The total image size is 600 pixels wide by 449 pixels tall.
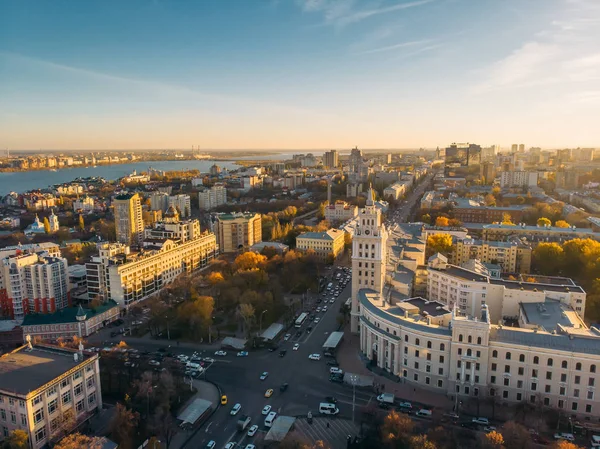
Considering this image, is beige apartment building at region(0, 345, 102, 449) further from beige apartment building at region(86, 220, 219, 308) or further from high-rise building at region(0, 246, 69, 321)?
beige apartment building at region(86, 220, 219, 308)

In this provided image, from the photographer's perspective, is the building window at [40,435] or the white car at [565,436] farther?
the white car at [565,436]

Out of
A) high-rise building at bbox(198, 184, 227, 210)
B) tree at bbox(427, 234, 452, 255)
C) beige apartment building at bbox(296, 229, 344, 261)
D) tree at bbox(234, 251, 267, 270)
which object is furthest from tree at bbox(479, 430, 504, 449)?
high-rise building at bbox(198, 184, 227, 210)

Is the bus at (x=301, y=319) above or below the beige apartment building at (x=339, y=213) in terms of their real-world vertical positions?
below

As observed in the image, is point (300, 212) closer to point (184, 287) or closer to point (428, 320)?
point (184, 287)

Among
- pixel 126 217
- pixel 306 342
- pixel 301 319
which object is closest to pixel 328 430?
pixel 306 342

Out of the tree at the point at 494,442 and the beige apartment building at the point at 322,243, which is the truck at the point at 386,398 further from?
the beige apartment building at the point at 322,243

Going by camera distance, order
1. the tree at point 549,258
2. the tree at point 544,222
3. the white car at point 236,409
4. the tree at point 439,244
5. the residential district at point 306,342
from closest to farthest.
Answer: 1. the residential district at point 306,342
2. the white car at point 236,409
3. the tree at point 549,258
4. the tree at point 439,244
5. the tree at point 544,222

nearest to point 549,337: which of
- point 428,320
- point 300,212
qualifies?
point 428,320

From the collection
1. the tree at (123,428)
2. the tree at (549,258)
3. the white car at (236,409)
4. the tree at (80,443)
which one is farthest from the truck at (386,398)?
the tree at (549,258)
